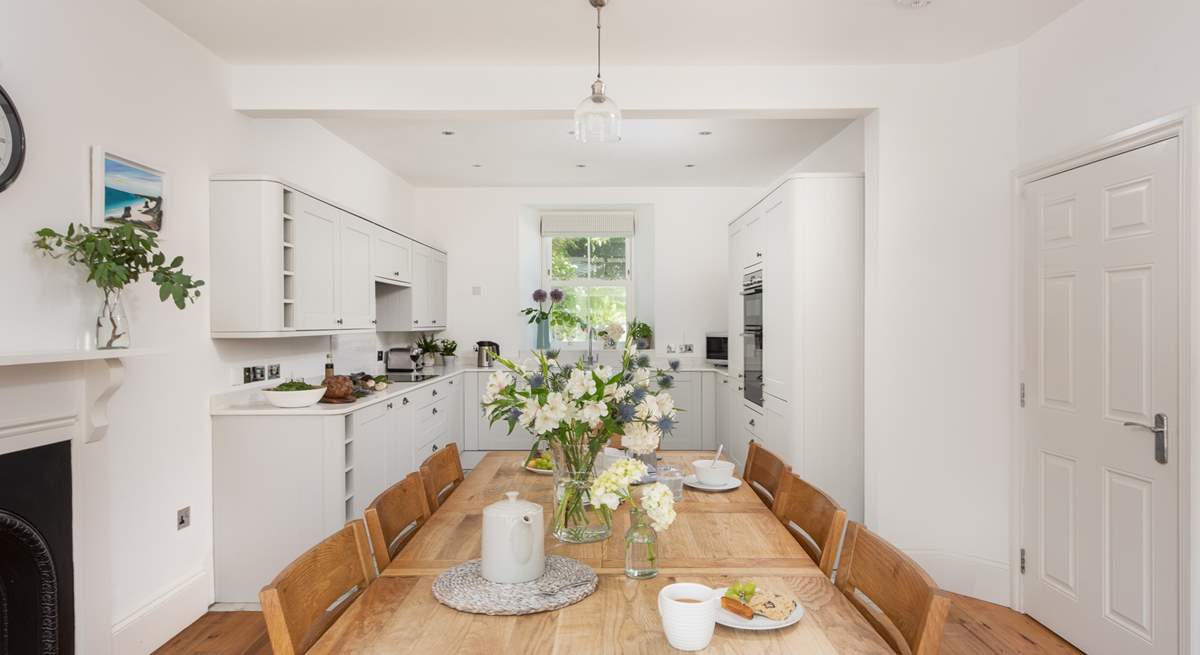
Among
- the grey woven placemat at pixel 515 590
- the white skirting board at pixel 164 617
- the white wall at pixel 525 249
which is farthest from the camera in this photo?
the white wall at pixel 525 249

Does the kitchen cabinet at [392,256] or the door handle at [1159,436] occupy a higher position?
the kitchen cabinet at [392,256]

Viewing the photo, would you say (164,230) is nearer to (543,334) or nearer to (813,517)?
(813,517)

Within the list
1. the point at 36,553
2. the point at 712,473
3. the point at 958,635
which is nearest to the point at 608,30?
the point at 712,473

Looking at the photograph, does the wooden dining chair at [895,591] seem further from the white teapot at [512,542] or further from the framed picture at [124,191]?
the framed picture at [124,191]

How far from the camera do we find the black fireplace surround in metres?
2.03

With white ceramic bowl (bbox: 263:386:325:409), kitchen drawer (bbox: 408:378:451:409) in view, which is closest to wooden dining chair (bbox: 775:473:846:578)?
white ceramic bowl (bbox: 263:386:325:409)

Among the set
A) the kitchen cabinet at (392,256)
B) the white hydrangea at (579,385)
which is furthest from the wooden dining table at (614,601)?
the kitchen cabinet at (392,256)

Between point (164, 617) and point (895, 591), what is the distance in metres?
2.85

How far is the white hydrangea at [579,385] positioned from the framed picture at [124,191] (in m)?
2.00

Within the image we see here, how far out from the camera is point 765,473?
7.82 feet

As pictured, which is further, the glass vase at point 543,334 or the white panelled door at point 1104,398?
the glass vase at point 543,334

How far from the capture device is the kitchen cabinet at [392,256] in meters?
4.54

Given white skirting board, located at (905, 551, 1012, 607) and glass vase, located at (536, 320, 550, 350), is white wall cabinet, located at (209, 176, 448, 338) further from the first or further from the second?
white skirting board, located at (905, 551, 1012, 607)

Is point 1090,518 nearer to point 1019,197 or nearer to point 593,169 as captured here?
point 1019,197
